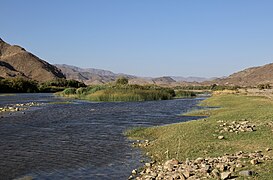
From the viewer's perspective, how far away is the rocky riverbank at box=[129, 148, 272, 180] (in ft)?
45.4

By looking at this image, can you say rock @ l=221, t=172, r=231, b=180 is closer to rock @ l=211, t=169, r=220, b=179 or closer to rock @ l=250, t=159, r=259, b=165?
rock @ l=211, t=169, r=220, b=179

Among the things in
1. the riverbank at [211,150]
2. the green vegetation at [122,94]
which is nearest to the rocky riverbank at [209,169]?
the riverbank at [211,150]

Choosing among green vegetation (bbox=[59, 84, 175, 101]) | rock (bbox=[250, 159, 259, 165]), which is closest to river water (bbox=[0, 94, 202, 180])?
rock (bbox=[250, 159, 259, 165])

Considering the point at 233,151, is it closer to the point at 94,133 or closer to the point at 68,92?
the point at 94,133

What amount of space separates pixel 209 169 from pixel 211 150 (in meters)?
4.93

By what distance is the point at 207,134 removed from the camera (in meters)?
24.2

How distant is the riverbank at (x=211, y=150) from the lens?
566 inches

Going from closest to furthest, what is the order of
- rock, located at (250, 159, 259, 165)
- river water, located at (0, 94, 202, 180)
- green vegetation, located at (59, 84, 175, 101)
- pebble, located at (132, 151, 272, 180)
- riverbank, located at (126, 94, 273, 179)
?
pebble, located at (132, 151, 272, 180) → riverbank, located at (126, 94, 273, 179) → rock, located at (250, 159, 259, 165) → river water, located at (0, 94, 202, 180) → green vegetation, located at (59, 84, 175, 101)

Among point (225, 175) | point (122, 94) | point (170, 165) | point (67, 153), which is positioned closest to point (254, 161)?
point (225, 175)

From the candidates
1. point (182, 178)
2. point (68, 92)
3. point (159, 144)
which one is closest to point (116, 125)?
point (159, 144)

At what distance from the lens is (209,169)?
14.6 meters

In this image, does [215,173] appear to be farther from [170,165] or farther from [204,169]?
[170,165]

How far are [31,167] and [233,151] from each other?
11876mm

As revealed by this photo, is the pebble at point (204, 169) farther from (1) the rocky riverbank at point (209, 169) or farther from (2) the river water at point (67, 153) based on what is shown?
(2) the river water at point (67, 153)
